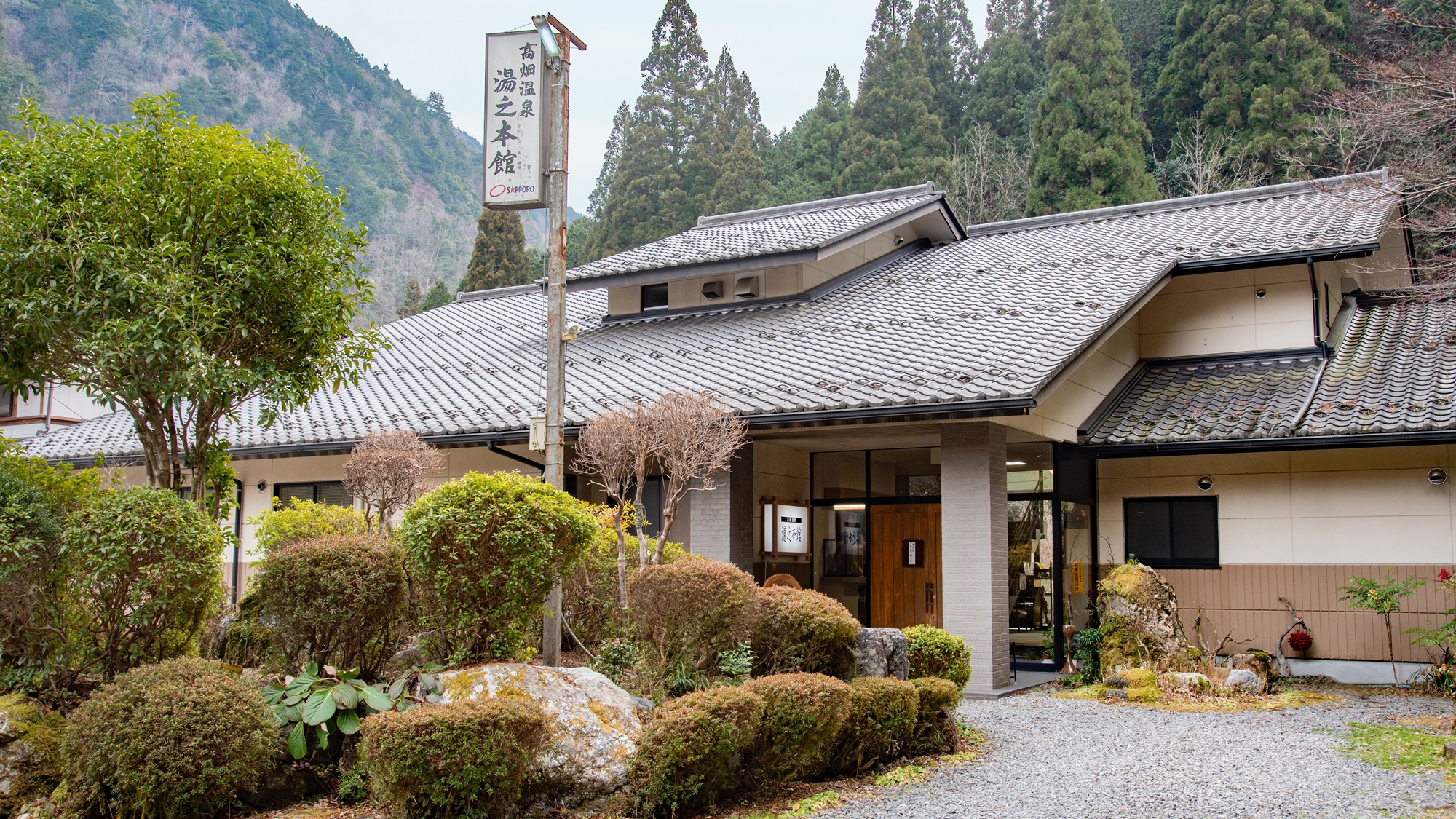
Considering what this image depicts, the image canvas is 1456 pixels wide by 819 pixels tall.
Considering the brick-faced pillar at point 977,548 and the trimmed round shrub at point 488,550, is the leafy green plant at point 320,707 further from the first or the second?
the brick-faced pillar at point 977,548

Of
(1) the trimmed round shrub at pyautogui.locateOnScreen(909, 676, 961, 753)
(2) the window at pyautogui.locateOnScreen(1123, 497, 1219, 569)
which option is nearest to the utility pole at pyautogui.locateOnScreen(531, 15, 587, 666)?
(1) the trimmed round shrub at pyautogui.locateOnScreen(909, 676, 961, 753)

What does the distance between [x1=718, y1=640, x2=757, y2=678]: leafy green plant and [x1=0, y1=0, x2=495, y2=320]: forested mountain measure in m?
48.9

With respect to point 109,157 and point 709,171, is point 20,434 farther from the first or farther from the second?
point 709,171

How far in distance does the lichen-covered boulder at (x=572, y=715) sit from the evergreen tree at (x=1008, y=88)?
33.8 m

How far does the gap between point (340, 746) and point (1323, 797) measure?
6145 mm

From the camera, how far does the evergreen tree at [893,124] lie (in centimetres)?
3475

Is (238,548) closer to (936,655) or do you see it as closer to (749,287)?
(749,287)

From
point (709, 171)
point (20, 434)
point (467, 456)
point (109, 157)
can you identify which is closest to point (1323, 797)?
point (109, 157)

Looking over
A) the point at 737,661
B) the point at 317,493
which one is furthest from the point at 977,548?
the point at 317,493

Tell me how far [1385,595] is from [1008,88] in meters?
30.1

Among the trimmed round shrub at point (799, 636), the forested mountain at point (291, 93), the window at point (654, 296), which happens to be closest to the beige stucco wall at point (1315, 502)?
the trimmed round shrub at point (799, 636)

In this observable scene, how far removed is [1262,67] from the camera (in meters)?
28.1

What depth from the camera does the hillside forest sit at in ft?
90.3

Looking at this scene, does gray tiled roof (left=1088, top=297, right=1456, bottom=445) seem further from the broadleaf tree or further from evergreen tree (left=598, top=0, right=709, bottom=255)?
evergreen tree (left=598, top=0, right=709, bottom=255)
